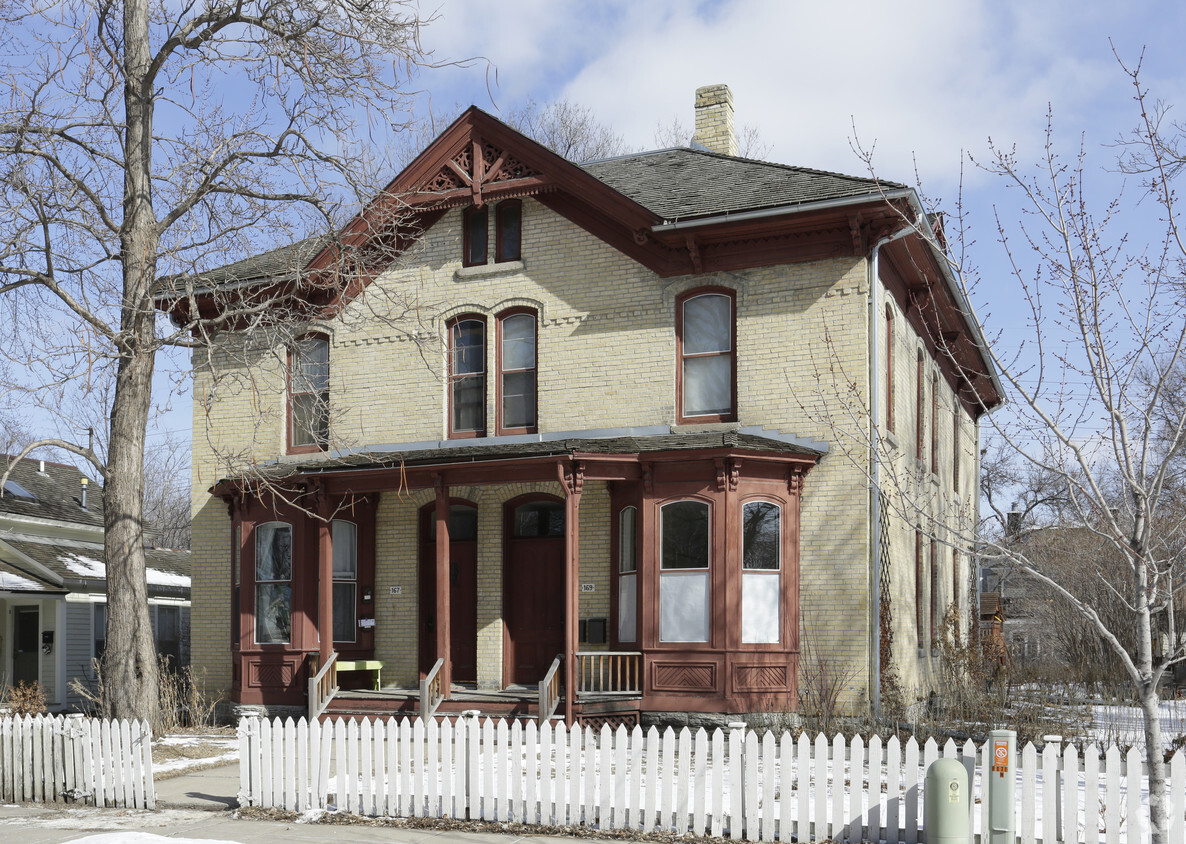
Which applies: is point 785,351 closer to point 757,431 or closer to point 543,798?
point 757,431

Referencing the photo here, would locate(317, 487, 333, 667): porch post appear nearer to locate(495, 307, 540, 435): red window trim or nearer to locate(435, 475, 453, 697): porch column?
locate(435, 475, 453, 697): porch column

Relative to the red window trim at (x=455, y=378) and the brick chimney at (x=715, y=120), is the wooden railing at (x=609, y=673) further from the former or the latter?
the brick chimney at (x=715, y=120)

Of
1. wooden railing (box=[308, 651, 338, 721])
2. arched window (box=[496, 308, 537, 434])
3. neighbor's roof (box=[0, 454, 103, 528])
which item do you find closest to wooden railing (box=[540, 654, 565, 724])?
wooden railing (box=[308, 651, 338, 721])

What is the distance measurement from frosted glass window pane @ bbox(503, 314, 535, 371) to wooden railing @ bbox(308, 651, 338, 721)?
521cm

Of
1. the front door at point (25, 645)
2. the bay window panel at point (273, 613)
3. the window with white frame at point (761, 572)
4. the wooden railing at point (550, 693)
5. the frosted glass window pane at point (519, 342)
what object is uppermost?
the frosted glass window pane at point (519, 342)

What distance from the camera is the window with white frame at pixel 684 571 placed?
1583cm

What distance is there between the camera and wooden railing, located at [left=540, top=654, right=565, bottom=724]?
15.2 metres

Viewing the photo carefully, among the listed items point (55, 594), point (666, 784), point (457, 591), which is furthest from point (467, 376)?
point (55, 594)

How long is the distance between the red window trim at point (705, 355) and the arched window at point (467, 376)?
Result: 331 centimetres

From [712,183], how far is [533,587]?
22.7 ft

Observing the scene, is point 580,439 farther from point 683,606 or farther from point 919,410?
point 919,410

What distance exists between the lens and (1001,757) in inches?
338

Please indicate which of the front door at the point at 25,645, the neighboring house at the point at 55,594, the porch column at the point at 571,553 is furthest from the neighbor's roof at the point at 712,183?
the front door at the point at 25,645

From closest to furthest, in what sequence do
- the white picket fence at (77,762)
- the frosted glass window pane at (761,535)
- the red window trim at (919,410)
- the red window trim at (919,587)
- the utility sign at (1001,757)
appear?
the utility sign at (1001,757), the white picket fence at (77,762), the frosted glass window pane at (761,535), the red window trim at (919,587), the red window trim at (919,410)
